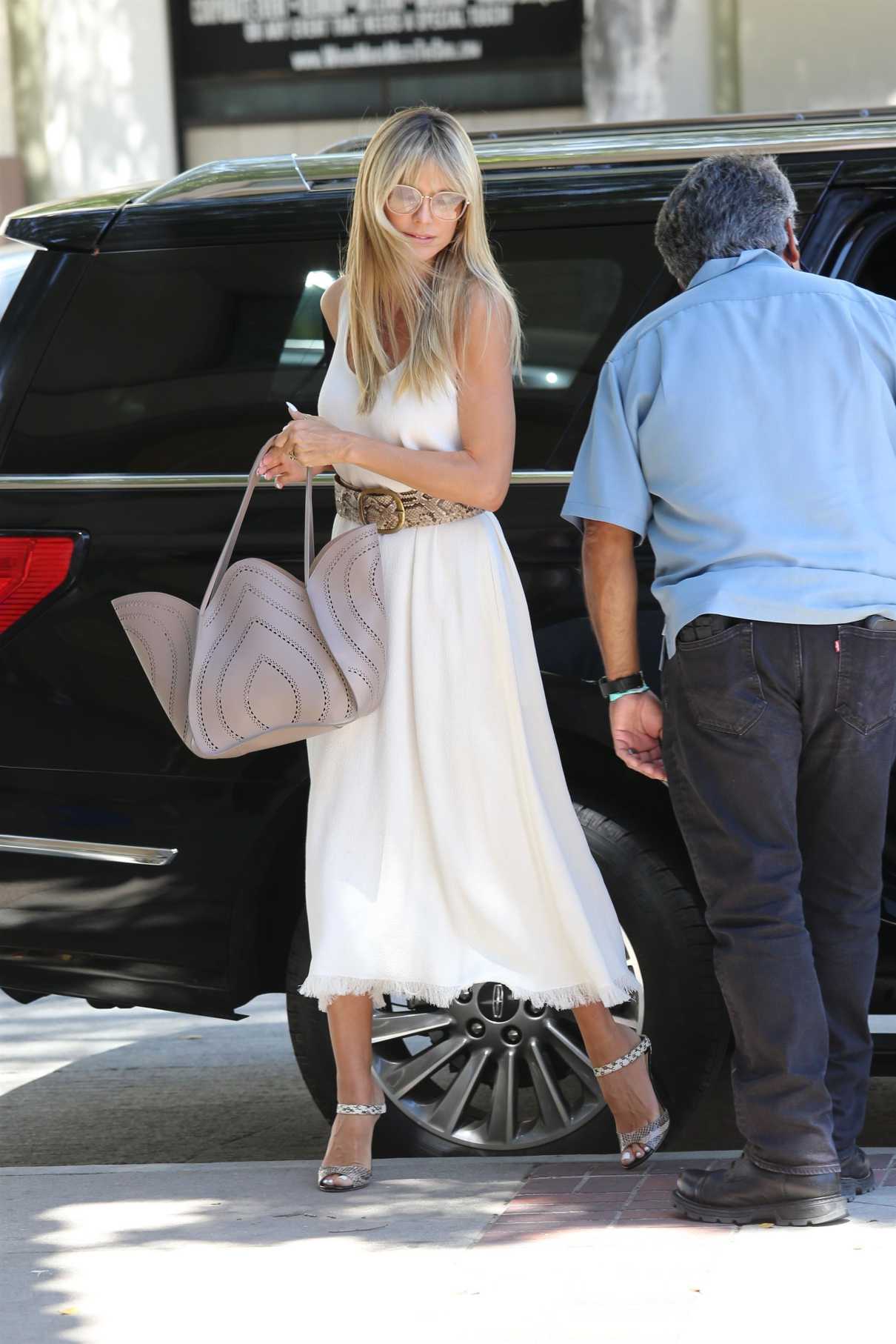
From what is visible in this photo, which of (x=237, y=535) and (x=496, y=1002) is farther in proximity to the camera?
(x=496, y=1002)

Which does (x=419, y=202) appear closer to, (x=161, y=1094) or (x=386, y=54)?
(x=161, y=1094)

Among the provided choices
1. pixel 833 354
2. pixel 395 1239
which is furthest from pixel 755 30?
pixel 395 1239

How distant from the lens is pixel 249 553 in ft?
11.7

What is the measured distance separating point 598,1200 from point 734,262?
65.4 inches

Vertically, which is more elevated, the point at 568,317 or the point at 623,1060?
the point at 568,317

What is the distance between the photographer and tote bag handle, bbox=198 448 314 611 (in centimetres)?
323

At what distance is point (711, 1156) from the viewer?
3.47m

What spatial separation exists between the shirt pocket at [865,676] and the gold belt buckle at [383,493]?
862mm

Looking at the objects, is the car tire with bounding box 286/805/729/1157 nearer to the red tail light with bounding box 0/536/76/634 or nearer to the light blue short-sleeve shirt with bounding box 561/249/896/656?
the light blue short-sleeve shirt with bounding box 561/249/896/656

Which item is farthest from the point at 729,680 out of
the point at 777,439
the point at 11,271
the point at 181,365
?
the point at 11,271

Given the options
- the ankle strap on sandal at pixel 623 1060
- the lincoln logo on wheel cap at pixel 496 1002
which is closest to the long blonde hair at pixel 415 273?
the lincoln logo on wheel cap at pixel 496 1002

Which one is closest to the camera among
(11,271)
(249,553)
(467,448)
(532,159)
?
(467,448)

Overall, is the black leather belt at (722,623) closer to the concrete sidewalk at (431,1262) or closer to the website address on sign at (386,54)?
the concrete sidewalk at (431,1262)

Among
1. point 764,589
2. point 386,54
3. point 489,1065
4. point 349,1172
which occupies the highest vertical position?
point 386,54
